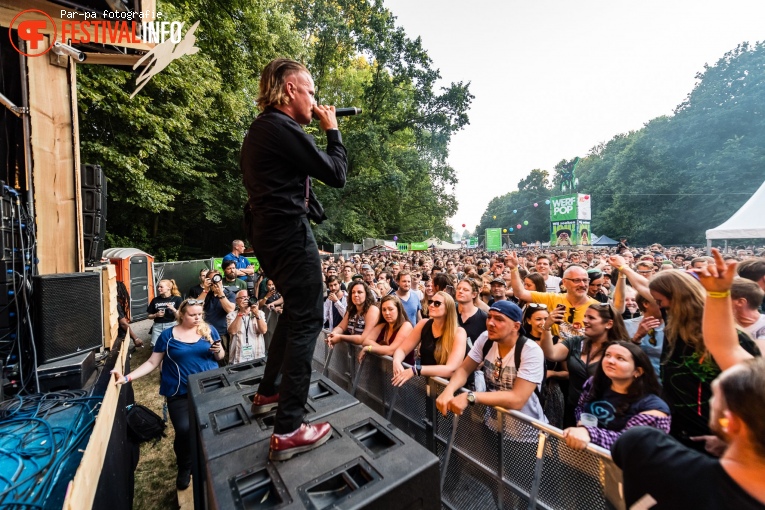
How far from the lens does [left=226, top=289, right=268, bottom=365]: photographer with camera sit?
14.5 ft

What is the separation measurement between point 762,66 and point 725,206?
590 inches

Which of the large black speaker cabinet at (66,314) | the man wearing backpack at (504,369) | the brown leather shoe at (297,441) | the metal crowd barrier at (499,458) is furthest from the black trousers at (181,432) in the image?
the man wearing backpack at (504,369)

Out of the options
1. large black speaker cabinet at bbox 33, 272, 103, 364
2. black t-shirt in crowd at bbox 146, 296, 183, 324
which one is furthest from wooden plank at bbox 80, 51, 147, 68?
black t-shirt in crowd at bbox 146, 296, 183, 324

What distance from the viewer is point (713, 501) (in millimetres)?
1101

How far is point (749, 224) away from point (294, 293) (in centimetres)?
1799

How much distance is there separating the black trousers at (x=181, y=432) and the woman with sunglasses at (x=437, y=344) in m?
2.30

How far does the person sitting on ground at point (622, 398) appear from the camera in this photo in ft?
6.36

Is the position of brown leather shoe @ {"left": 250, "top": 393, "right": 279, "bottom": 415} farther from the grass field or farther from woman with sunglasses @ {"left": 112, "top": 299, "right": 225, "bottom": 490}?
the grass field

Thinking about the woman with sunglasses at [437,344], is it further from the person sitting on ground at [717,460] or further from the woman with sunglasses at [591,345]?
the person sitting on ground at [717,460]

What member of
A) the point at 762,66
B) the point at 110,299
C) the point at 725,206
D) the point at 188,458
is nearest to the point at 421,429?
the point at 188,458

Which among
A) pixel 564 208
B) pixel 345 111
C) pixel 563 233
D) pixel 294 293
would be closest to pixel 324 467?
pixel 294 293

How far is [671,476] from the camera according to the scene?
47.1 inches

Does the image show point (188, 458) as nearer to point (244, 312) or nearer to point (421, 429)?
point (244, 312)

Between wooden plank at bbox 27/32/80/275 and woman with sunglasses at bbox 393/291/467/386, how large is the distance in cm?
416
